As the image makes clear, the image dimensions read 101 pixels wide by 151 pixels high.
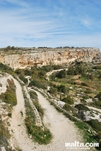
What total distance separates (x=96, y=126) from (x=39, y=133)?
771 cm

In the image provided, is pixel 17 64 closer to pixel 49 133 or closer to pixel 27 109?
pixel 27 109

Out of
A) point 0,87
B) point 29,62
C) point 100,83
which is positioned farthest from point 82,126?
point 29,62

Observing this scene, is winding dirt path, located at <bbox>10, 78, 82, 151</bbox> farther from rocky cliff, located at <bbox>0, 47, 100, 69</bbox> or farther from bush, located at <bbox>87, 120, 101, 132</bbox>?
rocky cliff, located at <bbox>0, 47, 100, 69</bbox>

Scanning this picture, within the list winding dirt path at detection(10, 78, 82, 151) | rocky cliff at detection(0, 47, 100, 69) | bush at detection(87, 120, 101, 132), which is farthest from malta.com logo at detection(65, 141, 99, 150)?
rocky cliff at detection(0, 47, 100, 69)

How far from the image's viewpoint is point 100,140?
1948 cm

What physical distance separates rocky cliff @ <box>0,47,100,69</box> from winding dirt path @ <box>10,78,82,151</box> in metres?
45.2

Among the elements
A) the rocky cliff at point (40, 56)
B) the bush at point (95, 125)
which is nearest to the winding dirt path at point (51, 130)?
the bush at point (95, 125)

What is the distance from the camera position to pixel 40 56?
85375 mm

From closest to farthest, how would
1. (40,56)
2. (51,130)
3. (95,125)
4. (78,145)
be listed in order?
1. (78,145)
2. (51,130)
3. (95,125)
4. (40,56)

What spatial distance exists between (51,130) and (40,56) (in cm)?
6487

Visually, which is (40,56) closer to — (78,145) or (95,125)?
(95,125)

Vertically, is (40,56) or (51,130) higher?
(40,56)

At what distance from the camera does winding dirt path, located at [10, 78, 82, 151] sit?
17.5 m

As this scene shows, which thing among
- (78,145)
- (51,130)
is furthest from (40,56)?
(78,145)
